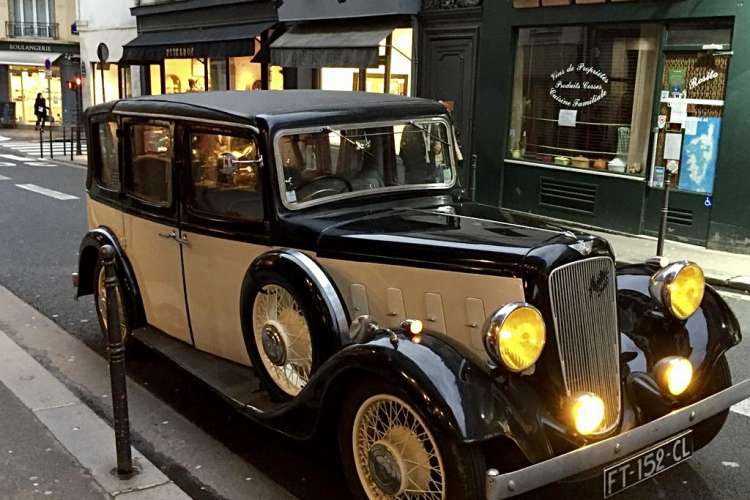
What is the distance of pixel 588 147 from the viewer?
11688mm

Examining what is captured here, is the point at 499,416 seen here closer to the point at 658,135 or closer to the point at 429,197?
the point at 429,197

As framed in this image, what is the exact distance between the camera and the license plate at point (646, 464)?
3.11 meters

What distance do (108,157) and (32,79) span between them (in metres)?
36.2

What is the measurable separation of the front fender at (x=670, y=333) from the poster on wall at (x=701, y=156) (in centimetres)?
678

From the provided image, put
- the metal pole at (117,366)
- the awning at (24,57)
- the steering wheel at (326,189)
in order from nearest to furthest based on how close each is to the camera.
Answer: the metal pole at (117,366) < the steering wheel at (326,189) < the awning at (24,57)

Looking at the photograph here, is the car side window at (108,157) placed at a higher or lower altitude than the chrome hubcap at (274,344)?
higher

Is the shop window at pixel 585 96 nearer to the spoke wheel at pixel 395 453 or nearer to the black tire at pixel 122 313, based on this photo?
the black tire at pixel 122 313

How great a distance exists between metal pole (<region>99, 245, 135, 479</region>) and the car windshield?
1001 mm

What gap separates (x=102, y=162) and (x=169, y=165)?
123 cm

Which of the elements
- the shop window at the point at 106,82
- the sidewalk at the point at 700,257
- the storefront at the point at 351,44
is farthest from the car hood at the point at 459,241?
the shop window at the point at 106,82

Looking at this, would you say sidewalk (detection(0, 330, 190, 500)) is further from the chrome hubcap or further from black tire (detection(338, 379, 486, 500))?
black tire (detection(338, 379, 486, 500))

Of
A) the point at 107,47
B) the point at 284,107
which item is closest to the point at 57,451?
the point at 284,107

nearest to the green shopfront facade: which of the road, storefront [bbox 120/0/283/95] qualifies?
the road

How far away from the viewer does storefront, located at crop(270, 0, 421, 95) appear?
14.5m
